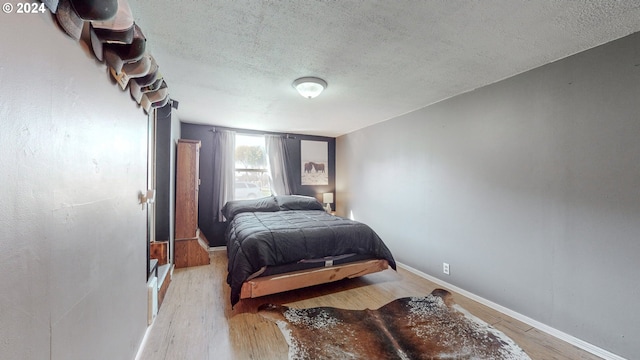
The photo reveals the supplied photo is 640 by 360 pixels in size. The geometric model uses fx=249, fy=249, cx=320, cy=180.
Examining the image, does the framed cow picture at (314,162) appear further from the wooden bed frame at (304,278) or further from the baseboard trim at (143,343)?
the baseboard trim at (143,343)

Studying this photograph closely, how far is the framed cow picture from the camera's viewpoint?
5.05 meters

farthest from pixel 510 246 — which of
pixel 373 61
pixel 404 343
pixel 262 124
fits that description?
pixel 262 124

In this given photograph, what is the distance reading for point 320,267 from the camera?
2.69 metres

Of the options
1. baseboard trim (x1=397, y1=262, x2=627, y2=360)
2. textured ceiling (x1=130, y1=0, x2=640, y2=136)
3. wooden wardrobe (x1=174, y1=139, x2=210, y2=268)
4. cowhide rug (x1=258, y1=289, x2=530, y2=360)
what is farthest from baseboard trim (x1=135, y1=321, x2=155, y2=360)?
baseboard trim (x1=397, y1=262, x2=627, y2=360)

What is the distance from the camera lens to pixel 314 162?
513cm

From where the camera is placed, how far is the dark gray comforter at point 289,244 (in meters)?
2.36

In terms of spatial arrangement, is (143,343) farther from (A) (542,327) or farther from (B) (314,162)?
(B) (314,162)

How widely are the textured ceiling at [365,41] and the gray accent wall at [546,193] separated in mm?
261

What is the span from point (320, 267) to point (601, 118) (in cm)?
260

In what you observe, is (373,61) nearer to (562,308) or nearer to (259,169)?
(562,308)

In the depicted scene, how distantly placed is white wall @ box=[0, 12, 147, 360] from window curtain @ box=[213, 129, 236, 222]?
2915mm

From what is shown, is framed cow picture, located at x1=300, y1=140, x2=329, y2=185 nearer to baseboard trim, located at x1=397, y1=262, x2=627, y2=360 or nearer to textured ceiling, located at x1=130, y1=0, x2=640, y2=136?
textured ceiling, located at x1=130, y1=0, x2=640, y2=136

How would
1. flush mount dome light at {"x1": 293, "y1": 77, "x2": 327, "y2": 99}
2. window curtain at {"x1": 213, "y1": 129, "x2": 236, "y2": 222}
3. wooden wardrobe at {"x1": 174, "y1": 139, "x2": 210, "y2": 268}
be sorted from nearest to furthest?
flush mount dome light at {"x1": 293, "y1": 77, "x2": 327, "y2": 99}
wooden wardrobe at {"x1": 174, "y1": 139, "x2": 210, "y2": 268}
window curtain at {"x1": 213, "y1": 129, "x2": 236, "y2": 222}

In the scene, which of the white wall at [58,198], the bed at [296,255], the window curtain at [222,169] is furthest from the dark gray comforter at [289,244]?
the window curtain at [222,169]
